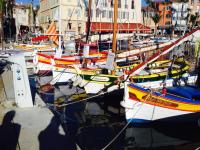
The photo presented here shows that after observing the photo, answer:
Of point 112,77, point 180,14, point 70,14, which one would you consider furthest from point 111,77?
point 70,14

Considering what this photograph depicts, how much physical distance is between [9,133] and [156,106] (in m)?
6.12

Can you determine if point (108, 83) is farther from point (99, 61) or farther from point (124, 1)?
point (124, 1)

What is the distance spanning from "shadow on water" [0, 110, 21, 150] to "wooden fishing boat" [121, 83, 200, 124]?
4564mm

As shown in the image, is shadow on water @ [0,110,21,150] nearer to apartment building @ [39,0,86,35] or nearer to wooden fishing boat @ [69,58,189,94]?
wooden fishing boat @ [69,58,189,94]

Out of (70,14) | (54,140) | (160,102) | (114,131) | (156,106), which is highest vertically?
(70,14)

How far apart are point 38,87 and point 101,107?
5.71 metres

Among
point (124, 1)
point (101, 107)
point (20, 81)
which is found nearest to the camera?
point (20, 81)

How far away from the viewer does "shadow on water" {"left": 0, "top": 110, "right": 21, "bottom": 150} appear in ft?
27.8

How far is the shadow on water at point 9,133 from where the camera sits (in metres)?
8.46

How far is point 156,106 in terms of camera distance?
40.7 ft

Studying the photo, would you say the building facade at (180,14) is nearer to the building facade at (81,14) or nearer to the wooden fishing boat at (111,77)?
the building facade at (81,14)

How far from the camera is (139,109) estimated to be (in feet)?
41.2

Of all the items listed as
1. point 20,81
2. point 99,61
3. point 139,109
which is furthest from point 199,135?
Answer: point 99,61

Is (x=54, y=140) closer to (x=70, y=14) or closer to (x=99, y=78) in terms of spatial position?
(x=99, y=78)
